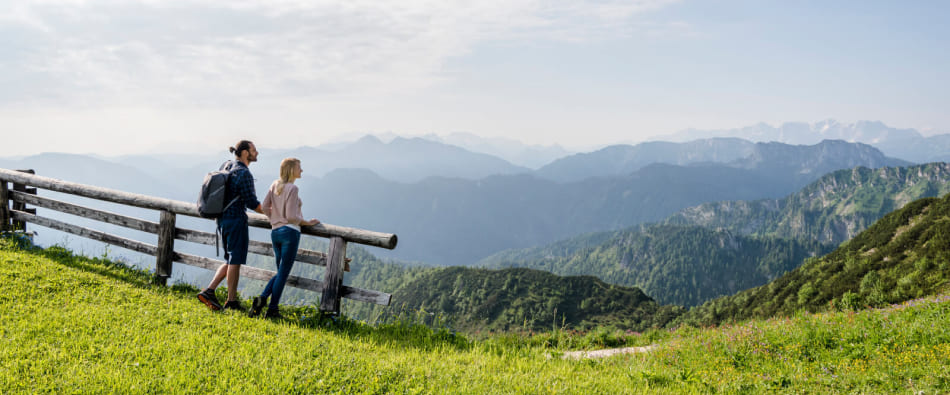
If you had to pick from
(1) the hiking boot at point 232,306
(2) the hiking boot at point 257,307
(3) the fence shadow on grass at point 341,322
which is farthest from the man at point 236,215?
(3) the fence shadow on grass at point 341,322

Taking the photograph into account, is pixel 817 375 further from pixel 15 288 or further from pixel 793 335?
pixel 15 288

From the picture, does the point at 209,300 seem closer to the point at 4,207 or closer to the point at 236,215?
the point at 236,215

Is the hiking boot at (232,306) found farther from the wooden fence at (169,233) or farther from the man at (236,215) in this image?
the wooden fence at (169,233)

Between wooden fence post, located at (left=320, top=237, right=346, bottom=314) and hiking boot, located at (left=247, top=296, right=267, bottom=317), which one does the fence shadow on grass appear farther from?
hiking boot, located at (left=247, top=296, right=267, bottom=317)

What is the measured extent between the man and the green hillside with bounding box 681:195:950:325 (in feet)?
43.4

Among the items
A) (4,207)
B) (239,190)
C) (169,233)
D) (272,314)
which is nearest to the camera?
(239,190)

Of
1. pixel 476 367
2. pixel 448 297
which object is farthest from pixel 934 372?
pixel 448 297

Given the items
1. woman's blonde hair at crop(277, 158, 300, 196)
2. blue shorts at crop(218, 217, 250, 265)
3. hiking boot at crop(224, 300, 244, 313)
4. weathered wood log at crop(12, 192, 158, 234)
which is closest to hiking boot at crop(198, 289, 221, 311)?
hiking boot at crop(224, 300, 244, 313)

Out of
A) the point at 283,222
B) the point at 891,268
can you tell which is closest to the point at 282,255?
the point at 283,222

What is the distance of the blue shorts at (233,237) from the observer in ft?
22.6

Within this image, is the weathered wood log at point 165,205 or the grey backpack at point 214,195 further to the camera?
the weathered wood log at point 165,205

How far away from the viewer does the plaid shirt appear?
6.78m

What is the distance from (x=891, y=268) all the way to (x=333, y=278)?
33558mm

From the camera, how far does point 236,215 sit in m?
6.94
